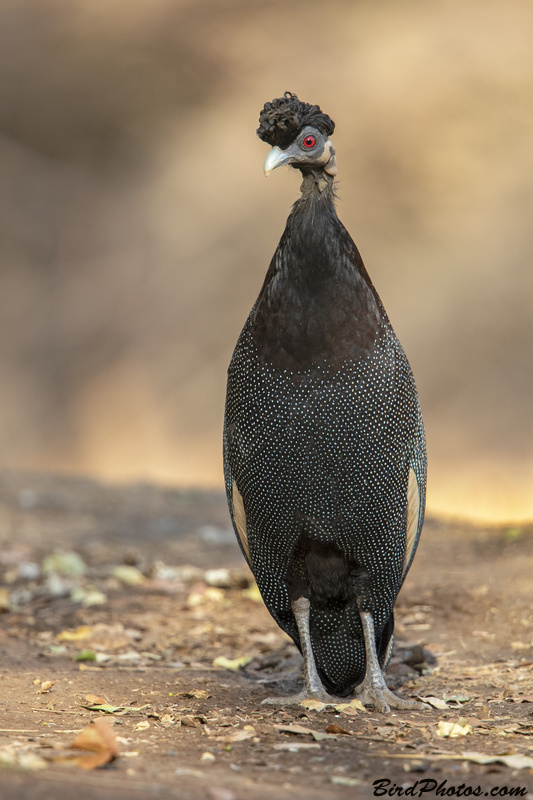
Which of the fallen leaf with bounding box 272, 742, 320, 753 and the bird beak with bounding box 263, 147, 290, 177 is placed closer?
the fallen leaf with bounding box 272, 742, 320, 753

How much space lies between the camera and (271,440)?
125 inches

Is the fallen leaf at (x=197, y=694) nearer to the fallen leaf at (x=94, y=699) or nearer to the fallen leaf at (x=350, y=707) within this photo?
the fallen leaf at (x=94, y=699)

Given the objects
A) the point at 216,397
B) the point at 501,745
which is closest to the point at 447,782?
the point at 501,745

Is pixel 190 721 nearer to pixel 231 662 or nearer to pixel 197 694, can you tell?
pixel 197 694

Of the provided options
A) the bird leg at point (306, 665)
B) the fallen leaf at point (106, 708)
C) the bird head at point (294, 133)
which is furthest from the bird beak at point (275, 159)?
the fallen leaf at point (106, 708)

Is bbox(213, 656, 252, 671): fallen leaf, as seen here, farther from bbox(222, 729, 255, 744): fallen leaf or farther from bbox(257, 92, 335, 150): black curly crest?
bbox(257, 92, 335, 150): black curly crest

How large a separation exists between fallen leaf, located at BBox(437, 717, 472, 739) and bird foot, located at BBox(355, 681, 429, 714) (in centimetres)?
32

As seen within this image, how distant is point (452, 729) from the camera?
9.45 ft

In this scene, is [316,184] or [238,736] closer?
[238,736]

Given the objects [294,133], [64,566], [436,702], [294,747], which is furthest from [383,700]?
[64,566]

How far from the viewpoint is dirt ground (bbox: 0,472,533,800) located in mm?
2344

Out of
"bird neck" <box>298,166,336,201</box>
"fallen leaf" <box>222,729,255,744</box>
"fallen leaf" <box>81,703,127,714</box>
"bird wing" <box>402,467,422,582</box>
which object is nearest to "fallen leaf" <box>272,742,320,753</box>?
"fallen leaf" <box>222,729,255,744</box>

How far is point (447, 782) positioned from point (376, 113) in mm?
10754

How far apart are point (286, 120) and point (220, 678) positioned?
229 cm
